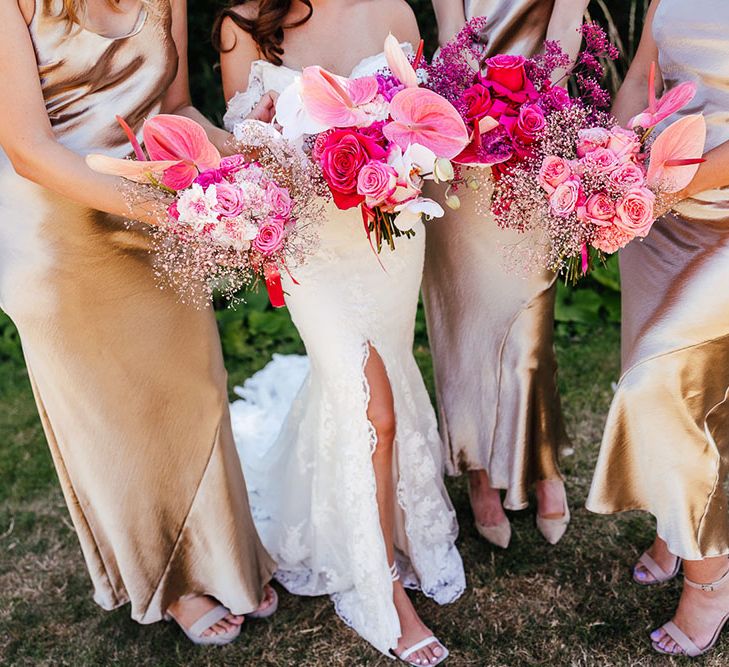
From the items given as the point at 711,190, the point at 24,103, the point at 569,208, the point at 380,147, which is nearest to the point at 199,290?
the point at 24,103

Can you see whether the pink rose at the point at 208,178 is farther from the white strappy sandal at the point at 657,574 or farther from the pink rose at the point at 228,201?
the white strappy sandal at the point at 657,574

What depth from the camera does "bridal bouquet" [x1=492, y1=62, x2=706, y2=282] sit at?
2.14 meters

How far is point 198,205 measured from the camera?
207 centimetres

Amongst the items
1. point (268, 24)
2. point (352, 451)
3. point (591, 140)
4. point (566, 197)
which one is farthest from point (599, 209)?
point (268, 24)

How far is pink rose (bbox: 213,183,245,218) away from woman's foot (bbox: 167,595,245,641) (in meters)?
1.69

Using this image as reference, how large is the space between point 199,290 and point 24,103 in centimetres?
91

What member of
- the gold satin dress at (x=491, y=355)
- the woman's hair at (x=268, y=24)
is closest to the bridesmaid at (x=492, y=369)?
the gold satin dress at (x=491, y=355)

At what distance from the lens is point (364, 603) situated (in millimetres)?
2955

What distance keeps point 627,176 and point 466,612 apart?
176 cm

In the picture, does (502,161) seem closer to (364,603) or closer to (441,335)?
(441,335)

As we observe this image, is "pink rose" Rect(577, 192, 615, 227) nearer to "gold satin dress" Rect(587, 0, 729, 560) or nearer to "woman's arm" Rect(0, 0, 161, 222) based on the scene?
"gold satin dress" Rect(587, 0, 729, 560)

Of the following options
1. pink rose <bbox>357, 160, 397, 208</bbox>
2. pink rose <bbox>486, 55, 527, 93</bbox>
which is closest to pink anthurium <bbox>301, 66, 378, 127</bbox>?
pink rose <bbox>357, 160, 397, 208</bbox>

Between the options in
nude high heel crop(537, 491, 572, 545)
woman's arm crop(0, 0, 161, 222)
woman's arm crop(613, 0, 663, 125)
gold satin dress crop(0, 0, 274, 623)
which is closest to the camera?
woman's arm crop(0, 0, 161, 222)

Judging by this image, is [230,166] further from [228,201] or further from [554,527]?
[554,527]
